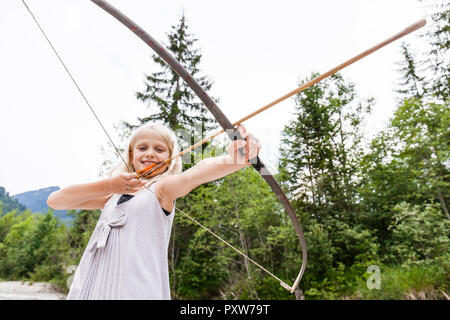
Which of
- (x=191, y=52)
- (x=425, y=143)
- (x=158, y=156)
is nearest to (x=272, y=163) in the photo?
(x=425, y=143)

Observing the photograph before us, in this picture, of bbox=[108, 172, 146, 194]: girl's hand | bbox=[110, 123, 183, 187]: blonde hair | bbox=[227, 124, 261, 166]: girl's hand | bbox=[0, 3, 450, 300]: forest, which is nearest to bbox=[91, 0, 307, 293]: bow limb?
bbox=[227, 124, 261, 166]: girl's hand

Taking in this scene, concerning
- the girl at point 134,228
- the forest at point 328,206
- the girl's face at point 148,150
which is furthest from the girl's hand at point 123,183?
the forest at point 328,206

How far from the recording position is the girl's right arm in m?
0.66

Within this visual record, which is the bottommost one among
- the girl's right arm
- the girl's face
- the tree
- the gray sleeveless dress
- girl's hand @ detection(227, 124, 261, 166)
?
the gray sleeveless dress

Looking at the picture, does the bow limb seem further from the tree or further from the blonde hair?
the tree

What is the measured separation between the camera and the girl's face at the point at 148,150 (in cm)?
88

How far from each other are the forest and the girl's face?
4.13 m

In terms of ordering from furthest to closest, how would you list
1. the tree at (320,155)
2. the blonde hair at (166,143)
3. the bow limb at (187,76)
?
the tree at (320,155), the blonde hair at (166,143), the bow limb at (187,76)

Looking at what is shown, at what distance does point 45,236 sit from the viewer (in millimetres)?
12109

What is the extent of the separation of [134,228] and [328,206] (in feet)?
20.4

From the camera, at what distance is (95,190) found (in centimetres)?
69

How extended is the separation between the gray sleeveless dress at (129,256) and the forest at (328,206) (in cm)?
431

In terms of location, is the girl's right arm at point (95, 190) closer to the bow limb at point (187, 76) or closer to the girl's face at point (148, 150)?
the girl's face at point (148, 150)

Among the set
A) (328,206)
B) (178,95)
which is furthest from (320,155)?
(178,95)
